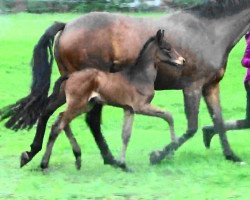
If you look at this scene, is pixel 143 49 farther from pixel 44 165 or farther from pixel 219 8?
pixel 44 165

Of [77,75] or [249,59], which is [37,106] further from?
[249,59]

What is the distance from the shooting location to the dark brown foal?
9445 millimetres

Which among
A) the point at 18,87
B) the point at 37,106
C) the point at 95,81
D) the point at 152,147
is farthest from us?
the point at 18,87

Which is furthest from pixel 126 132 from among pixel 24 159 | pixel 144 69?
pixel 24 159

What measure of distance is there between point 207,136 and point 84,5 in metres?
21.5

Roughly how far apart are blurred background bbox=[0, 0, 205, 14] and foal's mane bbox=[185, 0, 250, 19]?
814 inches

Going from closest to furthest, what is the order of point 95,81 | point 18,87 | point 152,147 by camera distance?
point 95,81 < point 152,147 < point 18,87

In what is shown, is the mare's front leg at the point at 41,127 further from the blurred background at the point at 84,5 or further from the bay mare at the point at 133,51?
the blurred background at the point at 84,5

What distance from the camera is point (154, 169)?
9.60 metres

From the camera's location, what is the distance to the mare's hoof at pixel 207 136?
1105 cm

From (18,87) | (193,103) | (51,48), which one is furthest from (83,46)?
(18,87)

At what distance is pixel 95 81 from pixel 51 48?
3.41 ft

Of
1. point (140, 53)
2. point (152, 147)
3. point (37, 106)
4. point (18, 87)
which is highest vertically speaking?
point (140, 53)

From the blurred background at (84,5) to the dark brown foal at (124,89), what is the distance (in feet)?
70.6
